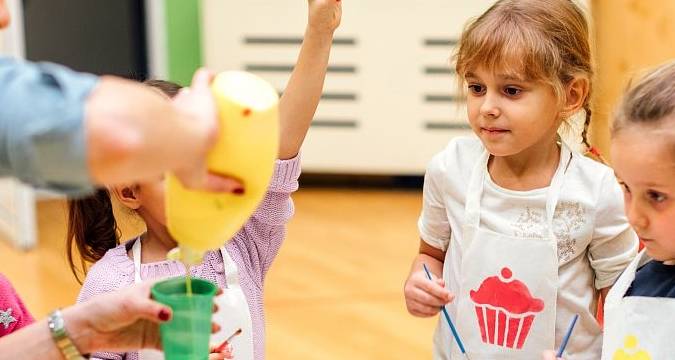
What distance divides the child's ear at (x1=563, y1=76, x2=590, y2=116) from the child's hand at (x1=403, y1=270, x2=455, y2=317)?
35cm

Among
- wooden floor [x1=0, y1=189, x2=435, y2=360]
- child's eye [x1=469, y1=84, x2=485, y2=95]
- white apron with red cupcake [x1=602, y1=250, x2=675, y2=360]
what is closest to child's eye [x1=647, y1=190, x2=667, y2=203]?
white apron with red cupcake [x1=602, y1=250, x2=675, y2=360]

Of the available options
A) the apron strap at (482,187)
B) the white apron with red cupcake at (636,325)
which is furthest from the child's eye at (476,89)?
the white apron with red cupcake at (636,325)

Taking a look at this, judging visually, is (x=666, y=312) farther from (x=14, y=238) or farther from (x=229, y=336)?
(x=14, y=238)

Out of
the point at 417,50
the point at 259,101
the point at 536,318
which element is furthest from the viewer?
the point at 417,50

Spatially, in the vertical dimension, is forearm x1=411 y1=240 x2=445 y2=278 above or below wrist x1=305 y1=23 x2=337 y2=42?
below

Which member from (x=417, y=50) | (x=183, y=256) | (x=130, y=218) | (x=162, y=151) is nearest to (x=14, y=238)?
(x=417, y=50)

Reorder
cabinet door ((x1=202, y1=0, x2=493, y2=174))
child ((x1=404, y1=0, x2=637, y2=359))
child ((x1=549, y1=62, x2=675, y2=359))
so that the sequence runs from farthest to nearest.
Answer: cabinet door ((x1=202, y1=0, x2=493, y2=174)), child ((x1=404, y1=0, x2=637, y2=359)), child ((x1=549, y1=62, x2=675, y2=359))

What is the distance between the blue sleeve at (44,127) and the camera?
863 millimetres

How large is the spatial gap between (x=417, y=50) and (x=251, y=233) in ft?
10.2

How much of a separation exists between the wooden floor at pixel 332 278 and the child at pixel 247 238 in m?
1.36

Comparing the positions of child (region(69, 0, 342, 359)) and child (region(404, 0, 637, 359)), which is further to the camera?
child (region(404, 0, 637, 359))

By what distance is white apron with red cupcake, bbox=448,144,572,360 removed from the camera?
65.7 inches

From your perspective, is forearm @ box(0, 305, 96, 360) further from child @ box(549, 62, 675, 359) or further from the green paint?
the green paint

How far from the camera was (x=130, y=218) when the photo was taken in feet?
6.18
